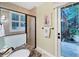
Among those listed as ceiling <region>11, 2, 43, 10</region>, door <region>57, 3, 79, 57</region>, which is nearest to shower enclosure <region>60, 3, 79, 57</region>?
door <region>57, 3, 79, 57</region>

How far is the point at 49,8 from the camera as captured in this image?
5.08ft

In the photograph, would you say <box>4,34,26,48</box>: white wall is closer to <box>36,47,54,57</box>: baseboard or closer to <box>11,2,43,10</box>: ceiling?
<box>36,47,54,57</box>: baseboard

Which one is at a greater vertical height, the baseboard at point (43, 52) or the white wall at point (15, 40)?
the white wall at point (15, 40)

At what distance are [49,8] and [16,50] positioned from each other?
2.28ft

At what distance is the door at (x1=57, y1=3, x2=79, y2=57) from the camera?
4.86 feet

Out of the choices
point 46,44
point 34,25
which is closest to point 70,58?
point 46,44

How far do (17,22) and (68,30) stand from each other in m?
0.66

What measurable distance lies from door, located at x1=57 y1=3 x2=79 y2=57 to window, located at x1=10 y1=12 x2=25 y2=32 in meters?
0.47

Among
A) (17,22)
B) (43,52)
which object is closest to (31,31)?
(17,22)

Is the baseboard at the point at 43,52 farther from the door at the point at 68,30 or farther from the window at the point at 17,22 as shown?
the window at the point at 17,22

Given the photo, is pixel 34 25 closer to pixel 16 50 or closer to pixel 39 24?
pixel 39 24

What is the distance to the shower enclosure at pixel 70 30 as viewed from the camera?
1480mm

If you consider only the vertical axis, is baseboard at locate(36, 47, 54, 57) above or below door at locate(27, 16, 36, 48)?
below

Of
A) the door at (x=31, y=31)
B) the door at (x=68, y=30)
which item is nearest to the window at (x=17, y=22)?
the door at (x=31, y=31)
